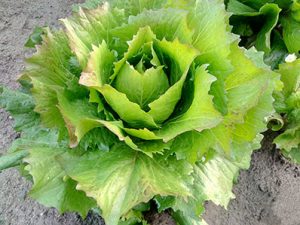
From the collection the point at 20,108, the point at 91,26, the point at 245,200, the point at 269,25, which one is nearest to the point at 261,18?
the point at 269,25

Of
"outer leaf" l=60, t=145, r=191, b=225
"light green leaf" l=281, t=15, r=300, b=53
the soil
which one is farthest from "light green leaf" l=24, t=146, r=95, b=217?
"light green leaf" l=281, t=15, r=300, b=53

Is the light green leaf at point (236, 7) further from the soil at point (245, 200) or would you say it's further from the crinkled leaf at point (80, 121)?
the crinkled leaf at point (80, 121)

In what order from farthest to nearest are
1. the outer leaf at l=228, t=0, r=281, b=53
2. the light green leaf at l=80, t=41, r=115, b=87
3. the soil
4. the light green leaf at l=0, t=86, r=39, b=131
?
the outer leaf at l=228, t=0, r=281, b=53 → the soil → the light green leaf at l=0, t=86, r=39, b=131 → the light green leaf at l=80, t=41, r=115, b=87

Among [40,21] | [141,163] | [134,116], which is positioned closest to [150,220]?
[141,163]

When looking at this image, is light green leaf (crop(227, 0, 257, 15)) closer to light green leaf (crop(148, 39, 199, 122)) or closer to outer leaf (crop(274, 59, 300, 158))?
outer leaf (crop(274, 59, 300, 158))

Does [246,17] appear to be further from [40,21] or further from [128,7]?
[40,21]

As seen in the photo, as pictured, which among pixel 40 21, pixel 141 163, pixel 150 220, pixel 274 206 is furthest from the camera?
pixel 40 21

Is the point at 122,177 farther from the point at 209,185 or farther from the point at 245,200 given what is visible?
the point at 245,200

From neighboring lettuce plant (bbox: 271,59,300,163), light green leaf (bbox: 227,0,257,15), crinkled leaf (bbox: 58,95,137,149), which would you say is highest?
crinkled leaf (bbox: 58,95,137,149)
